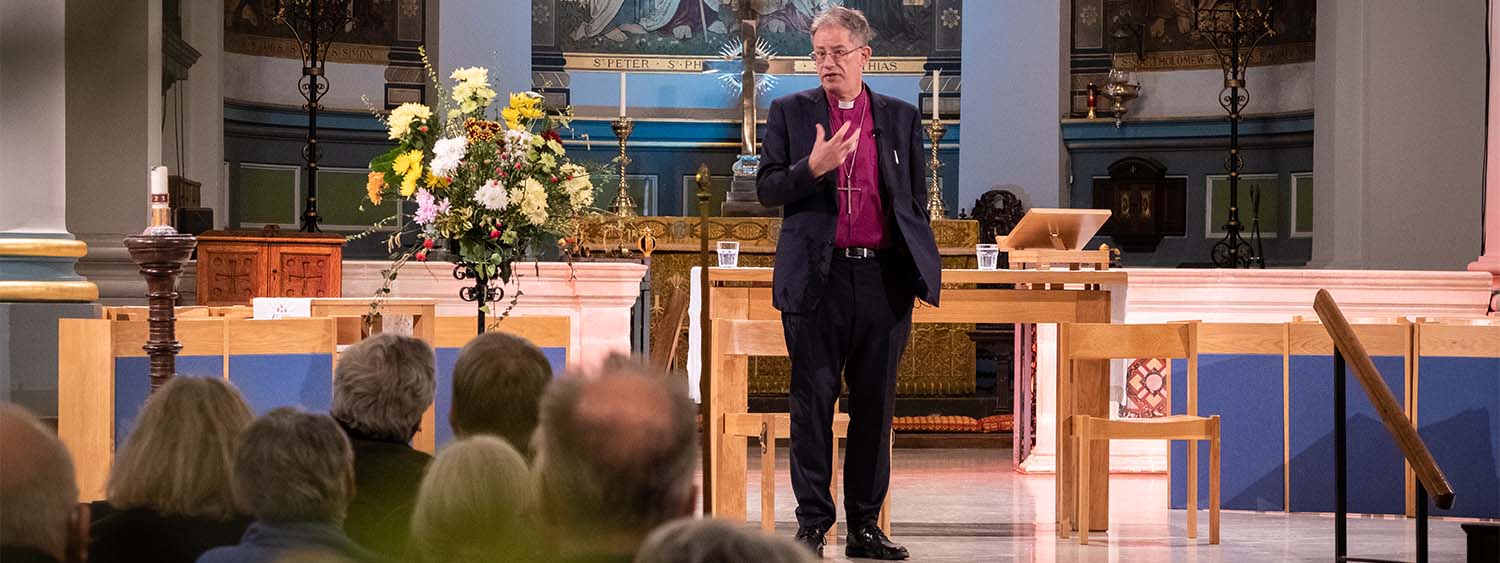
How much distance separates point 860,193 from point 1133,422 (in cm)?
139

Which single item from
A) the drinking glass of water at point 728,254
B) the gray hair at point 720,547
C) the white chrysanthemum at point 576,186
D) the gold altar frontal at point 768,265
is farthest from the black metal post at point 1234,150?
the gray hair at point 720,547

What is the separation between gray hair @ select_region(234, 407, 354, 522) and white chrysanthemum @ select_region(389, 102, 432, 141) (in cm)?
330

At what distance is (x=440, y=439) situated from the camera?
19.4 feet

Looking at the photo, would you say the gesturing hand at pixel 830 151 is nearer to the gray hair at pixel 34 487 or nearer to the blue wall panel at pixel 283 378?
the blue wall panel at pixel 283 378

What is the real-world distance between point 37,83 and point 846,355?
377cm

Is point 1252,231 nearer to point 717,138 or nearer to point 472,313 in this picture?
point 717,138

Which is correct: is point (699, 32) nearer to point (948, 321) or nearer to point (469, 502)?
point (948, 321)

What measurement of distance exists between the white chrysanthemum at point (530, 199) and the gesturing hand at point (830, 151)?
1.14 meters

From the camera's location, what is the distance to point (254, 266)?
7207 millimetres

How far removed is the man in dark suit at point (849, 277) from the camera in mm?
4539

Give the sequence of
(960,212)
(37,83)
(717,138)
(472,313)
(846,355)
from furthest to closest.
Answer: (717,138) < (960,212) < (472,313) < (846,355) < (37,83)

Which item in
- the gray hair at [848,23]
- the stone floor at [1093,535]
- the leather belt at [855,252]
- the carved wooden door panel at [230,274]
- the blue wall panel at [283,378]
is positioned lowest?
the stone floor at [1093,535]

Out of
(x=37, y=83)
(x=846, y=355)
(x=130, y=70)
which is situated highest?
(x=130, y=70)

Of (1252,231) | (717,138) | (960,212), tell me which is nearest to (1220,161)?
(1252,231)
